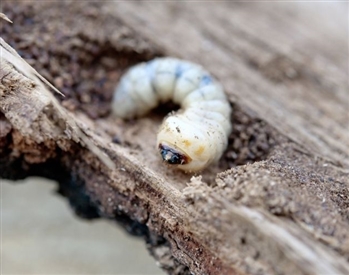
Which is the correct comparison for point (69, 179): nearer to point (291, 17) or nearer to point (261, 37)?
point (261, 37)

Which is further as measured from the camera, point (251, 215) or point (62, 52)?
point (62, 52)

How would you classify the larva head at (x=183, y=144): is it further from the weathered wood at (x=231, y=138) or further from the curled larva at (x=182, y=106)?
the weathered wood at (x=231, y=138)

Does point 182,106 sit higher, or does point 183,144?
point 183,144

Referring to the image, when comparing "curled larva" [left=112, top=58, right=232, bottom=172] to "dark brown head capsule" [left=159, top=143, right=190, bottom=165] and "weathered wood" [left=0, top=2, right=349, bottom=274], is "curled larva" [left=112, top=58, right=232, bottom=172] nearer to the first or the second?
"dark brown head capsule" [left=159, top=143, right=190, bottom=165]

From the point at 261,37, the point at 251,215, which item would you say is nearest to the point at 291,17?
the point at 261,37

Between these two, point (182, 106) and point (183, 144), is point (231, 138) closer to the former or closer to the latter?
point (182, 106)

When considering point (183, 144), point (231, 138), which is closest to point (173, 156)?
point (183, 144)

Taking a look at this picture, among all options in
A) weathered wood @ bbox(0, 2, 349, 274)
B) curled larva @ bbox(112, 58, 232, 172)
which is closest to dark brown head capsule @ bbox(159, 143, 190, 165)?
curled larva @ bbox(112, 58, 232, 172)

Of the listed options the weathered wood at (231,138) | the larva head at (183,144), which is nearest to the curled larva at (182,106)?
the larva head at (183,144)
